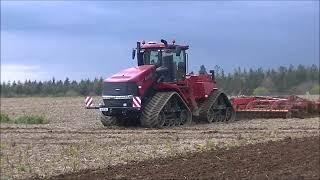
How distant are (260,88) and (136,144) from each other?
112ft

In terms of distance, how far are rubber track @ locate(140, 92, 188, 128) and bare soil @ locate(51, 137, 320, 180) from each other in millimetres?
8146

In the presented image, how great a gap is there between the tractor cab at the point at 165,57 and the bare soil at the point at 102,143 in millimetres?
2086

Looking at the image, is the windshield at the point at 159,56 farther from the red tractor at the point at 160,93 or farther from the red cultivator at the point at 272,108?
the red cultivator at the point at 272,108

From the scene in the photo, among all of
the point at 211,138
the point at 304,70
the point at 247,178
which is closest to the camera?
the point at 247,178

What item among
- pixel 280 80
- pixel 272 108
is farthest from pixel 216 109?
pixel 280 80

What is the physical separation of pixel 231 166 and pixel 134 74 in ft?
37.8

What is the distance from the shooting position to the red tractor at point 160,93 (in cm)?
2233

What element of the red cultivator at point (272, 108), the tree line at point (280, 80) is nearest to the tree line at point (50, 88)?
the tree line at point (280, 80)

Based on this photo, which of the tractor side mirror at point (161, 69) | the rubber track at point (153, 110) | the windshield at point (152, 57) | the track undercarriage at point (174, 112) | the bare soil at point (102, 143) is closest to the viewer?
the bare soil at point (102, 143)

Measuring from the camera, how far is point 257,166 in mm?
11125

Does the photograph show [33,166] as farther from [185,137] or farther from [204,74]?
[204,74]

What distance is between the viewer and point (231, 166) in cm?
1139

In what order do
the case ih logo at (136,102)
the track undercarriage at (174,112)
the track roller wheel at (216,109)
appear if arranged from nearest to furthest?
the case ih logo at (136,102)
the track undercarriage at (174,112)
the track roller wheel at (216,109)

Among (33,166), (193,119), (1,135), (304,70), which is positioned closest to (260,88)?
(304,70)
